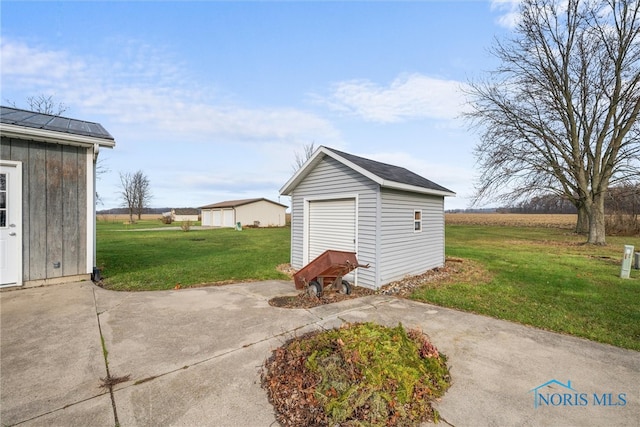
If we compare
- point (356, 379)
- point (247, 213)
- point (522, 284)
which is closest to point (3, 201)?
point (356, 379)

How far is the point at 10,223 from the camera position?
562cm

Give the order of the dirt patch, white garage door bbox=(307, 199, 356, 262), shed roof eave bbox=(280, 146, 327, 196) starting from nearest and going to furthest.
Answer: the dirt patch → white garage door bbox=(307, 199, 356, 262) → shed roof eave bbox=(280, 146, 327, 196)

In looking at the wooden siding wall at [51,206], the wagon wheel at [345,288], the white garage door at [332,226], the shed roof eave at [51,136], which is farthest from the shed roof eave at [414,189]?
the wooden siding wall at [51,206]

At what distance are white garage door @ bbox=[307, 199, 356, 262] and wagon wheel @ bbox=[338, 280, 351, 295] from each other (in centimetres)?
128

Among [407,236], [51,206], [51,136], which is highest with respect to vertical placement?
[51,136]

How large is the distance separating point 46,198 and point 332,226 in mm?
6946

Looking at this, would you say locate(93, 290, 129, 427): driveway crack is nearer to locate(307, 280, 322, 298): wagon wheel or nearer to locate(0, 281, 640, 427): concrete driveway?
locate(0, 281, 640, 427): concrete driveway

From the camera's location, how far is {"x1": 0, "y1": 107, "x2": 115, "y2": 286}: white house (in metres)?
5.63

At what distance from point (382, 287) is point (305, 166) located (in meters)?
4.21

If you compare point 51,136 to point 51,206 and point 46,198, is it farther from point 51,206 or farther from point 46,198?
point 51,206

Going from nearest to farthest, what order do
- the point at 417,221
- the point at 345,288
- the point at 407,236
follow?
the point at 345,288, the point at 407,236, the point at 417,221

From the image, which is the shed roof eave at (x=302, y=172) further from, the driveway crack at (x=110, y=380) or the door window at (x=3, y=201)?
the door window at (x=3, y=201)

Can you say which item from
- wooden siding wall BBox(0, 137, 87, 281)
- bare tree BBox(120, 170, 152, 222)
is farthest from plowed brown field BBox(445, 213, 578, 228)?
bare tree BBox(120, 170, 152, 222)

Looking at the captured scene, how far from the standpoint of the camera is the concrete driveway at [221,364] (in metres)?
2.37
